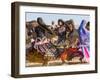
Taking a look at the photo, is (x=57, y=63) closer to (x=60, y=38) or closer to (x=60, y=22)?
(x=60, y=38)

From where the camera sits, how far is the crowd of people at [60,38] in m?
1.80

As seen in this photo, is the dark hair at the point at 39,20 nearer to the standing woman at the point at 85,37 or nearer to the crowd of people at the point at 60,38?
the crowd of people at the point at 60,38

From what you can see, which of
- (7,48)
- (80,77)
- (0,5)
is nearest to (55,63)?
(80,77)

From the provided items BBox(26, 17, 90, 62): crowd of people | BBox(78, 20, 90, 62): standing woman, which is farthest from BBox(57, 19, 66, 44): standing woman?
BBox(78, 20, 90, 62): standing woman

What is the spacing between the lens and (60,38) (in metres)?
1.89

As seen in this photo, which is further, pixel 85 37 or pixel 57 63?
pixel 85 37

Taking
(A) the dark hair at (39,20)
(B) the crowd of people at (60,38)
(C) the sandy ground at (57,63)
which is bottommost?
(C) the sandy ground at (57,63)

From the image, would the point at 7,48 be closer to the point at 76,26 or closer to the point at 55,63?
the point at 55,63

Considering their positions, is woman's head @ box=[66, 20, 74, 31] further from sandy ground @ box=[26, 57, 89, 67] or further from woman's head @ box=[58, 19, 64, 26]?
sandy ground @ box=[26, 57, 89, 67]

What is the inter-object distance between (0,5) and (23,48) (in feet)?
1.12

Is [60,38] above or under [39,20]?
under

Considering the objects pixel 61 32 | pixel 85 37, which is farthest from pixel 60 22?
pixel 85 37

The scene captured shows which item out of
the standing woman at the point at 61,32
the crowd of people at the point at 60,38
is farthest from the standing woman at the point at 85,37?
the standing woman at the point at 61,32

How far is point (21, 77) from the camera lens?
1.75 meters
